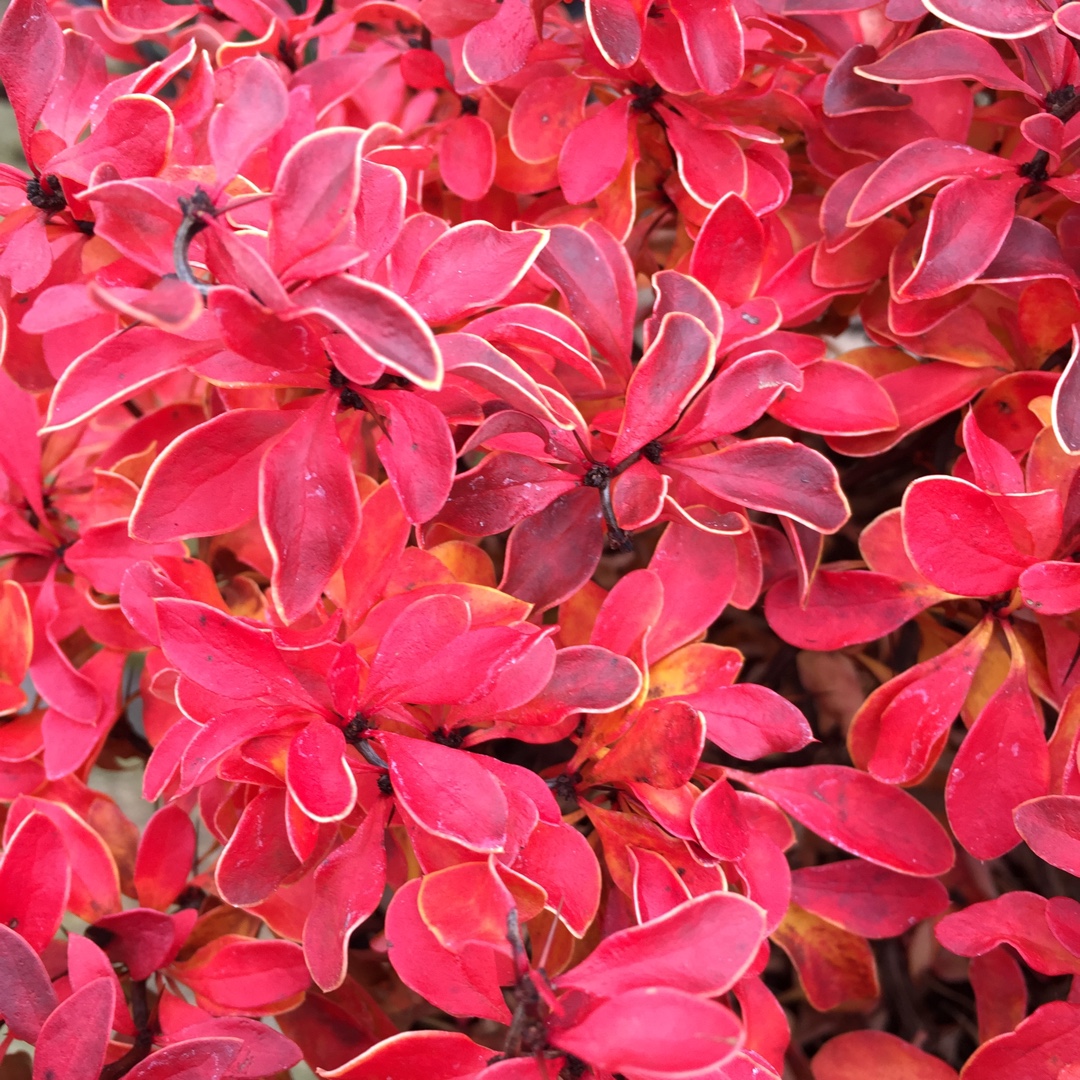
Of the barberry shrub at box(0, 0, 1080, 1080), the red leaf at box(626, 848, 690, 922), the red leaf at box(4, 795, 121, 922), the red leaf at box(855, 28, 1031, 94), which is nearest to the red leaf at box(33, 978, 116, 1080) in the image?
the barberry shrub at box(0, 0, 1080, 1080)

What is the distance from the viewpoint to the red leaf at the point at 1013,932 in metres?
0.45

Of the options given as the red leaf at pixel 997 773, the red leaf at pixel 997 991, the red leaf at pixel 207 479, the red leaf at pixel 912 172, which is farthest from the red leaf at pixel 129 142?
the red leaf at pixel 997 991

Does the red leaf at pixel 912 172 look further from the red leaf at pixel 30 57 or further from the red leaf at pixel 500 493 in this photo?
the red leaf at pixel 30 57

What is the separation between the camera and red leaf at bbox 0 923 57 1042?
417 millimetres

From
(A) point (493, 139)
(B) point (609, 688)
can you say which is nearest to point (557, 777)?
(B) point (609, 688)

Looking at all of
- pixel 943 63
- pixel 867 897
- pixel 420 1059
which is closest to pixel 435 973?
pixel 420 1059

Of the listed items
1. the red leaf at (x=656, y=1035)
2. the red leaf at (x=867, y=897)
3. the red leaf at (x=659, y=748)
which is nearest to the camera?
the red leaf at (x=656, y=1035)

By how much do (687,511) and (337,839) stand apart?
9.1 inches

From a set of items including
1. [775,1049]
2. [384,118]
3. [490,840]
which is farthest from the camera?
[384,118]

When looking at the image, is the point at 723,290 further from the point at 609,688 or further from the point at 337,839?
the point at 337,839

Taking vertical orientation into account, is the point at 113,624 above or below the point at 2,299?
below

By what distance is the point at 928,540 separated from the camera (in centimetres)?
A: 43

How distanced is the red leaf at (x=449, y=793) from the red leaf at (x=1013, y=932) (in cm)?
22

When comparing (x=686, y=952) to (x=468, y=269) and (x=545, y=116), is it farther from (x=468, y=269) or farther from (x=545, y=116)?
(x=545, y=116)
